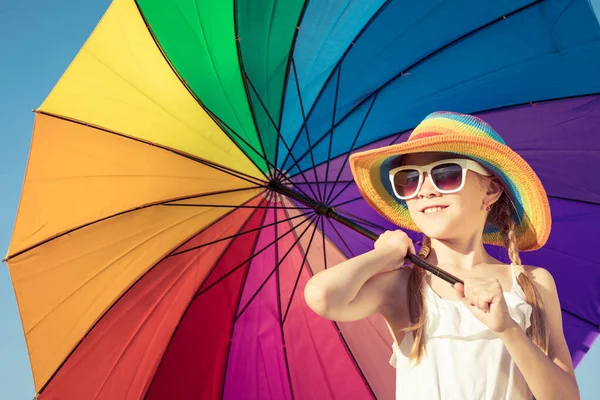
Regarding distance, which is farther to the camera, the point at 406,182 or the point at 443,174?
the point at 406,182

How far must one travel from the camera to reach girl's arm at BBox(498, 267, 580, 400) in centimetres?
243

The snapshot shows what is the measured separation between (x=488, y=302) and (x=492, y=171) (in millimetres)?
772

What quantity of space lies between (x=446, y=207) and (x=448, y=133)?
0.93 ft

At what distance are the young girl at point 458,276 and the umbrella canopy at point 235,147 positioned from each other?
808mm

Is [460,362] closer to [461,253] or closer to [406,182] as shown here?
[461,253]

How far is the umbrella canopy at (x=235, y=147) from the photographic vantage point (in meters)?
3.73

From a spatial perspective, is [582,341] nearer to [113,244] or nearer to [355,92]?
[355,92]

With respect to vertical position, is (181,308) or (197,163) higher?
(197,163)

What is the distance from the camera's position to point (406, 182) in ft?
9.53

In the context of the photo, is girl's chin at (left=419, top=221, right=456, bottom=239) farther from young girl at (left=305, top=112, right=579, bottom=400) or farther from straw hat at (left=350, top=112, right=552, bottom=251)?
straw hat at (left=350, top=112, right=552, bottom=251)

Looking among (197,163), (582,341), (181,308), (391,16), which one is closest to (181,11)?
(197,163)

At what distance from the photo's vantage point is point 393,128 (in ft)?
12.6

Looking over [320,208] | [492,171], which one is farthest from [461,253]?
[320,208]

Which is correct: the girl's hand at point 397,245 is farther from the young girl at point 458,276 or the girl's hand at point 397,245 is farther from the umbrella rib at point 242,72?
the umbrella rib at point 242,72
